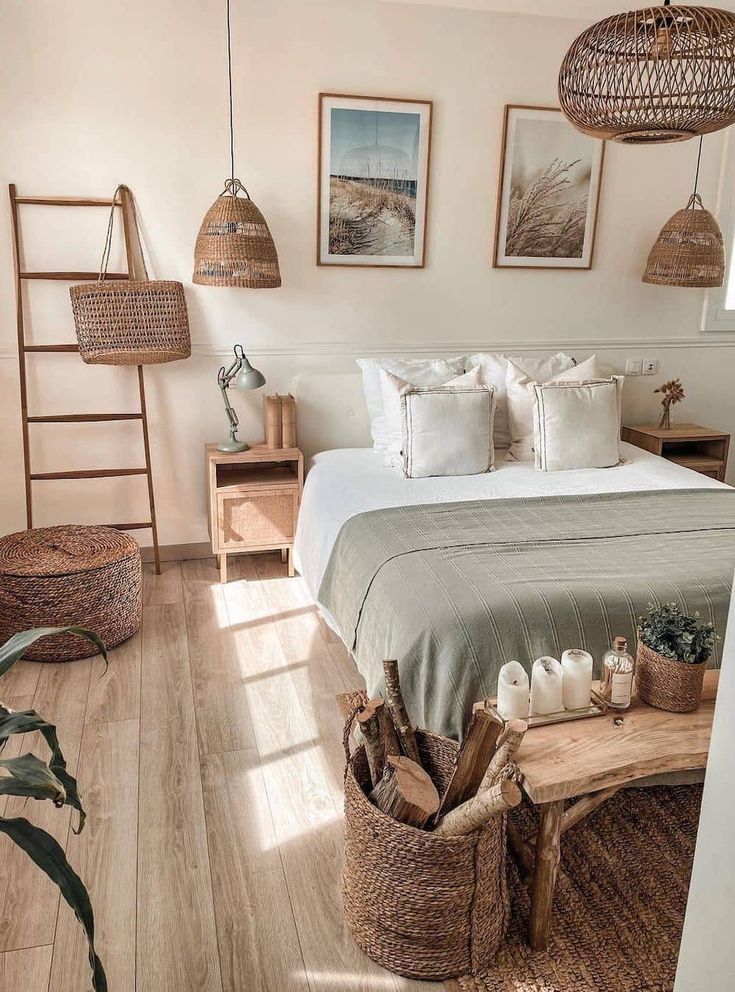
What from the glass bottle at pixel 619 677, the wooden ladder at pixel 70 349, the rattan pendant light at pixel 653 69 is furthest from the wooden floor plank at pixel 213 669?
the rattan pendant light at pixel 653 69

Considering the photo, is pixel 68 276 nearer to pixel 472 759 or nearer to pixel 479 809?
pixel 472 759

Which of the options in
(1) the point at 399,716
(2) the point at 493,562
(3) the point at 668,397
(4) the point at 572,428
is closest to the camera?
(1) the point at 399,716

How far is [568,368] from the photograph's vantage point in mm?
4047

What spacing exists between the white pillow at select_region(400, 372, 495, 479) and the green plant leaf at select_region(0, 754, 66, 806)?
8.28 feet

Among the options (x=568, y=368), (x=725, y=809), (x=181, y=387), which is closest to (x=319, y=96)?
(x=181, y=387)

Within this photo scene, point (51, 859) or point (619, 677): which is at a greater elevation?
point (51, 859)

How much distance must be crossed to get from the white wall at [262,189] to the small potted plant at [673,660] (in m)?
2.48

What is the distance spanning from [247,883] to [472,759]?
0.73m

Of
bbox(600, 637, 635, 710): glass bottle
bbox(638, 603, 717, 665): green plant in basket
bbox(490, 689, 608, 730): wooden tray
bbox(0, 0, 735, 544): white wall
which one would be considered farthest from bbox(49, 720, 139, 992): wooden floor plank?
bbox(0, 0, 735, 544): white wall

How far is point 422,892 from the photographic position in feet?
5.61

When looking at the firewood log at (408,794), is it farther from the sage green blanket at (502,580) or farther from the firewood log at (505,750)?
the sage green blanket at (502,580)

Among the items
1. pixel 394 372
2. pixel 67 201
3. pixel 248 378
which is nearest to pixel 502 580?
pixel 394 372

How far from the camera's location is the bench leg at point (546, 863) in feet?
5.79

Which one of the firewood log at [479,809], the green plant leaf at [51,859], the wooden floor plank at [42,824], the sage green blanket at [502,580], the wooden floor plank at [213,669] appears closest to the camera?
the green plant leaf at [51,859]
